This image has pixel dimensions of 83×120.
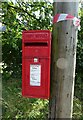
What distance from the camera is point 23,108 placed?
406cm

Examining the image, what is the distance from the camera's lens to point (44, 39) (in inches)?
89.6

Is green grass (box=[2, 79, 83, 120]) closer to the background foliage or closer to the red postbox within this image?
the background foliage

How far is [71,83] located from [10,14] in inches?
99.4

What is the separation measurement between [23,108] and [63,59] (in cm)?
205

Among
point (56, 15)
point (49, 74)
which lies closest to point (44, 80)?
point (49, 74)

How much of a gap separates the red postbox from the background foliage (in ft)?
5.69

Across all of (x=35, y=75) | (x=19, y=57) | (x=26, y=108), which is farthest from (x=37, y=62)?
(x=19, y=57)

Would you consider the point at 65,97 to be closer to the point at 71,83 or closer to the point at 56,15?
the point at 71,83

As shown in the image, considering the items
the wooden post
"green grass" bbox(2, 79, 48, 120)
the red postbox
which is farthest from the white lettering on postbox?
"green grass" bbox(2, 79, 48, 120)

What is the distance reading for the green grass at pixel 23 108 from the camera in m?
3.99

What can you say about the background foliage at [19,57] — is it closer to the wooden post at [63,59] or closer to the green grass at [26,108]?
the green grass at [26,108]

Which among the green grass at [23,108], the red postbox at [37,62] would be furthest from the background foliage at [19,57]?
the red postbox at [37,62]

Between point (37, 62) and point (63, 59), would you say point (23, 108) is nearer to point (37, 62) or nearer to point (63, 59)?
point (37, 62)

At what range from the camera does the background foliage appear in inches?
159
